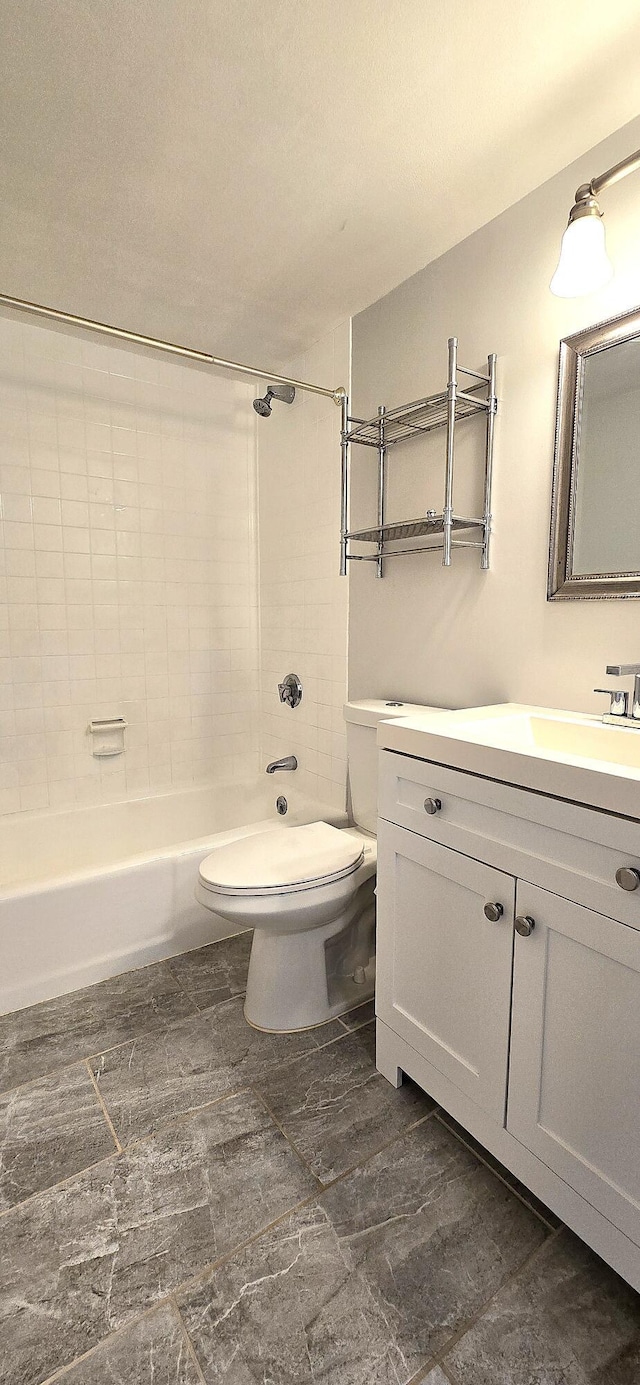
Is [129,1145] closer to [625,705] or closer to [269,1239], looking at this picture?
[269,1239]

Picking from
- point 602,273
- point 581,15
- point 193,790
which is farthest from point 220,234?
point 193,790

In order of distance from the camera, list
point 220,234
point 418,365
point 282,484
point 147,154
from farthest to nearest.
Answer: point 282,484
point 418,365
point 220,234
point 147,154

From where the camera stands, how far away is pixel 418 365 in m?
1.78

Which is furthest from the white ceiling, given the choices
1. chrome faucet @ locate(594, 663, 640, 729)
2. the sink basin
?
the sink basin

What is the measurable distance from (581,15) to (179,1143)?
225 centimetres

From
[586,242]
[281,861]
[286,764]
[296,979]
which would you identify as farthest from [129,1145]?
[586,242]

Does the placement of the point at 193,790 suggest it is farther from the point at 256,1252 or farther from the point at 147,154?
the point at 147,154

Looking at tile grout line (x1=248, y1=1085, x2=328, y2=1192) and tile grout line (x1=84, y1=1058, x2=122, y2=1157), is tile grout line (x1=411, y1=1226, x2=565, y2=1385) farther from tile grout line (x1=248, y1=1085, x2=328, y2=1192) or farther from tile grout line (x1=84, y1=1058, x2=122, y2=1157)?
tile grout line (x1=84, y1=1058, x2=122, y2=1157)

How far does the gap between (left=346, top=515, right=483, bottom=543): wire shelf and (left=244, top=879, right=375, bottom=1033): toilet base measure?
106 centimetres

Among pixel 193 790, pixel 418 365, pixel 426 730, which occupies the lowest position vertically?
pixel 193 790

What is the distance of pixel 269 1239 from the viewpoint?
3.47 ft

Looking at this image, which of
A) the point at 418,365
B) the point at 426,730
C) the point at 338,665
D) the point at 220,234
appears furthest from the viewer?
the point at 338,665

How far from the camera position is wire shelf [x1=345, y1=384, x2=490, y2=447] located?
1.56 metres

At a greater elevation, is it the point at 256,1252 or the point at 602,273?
the point at 602,273
